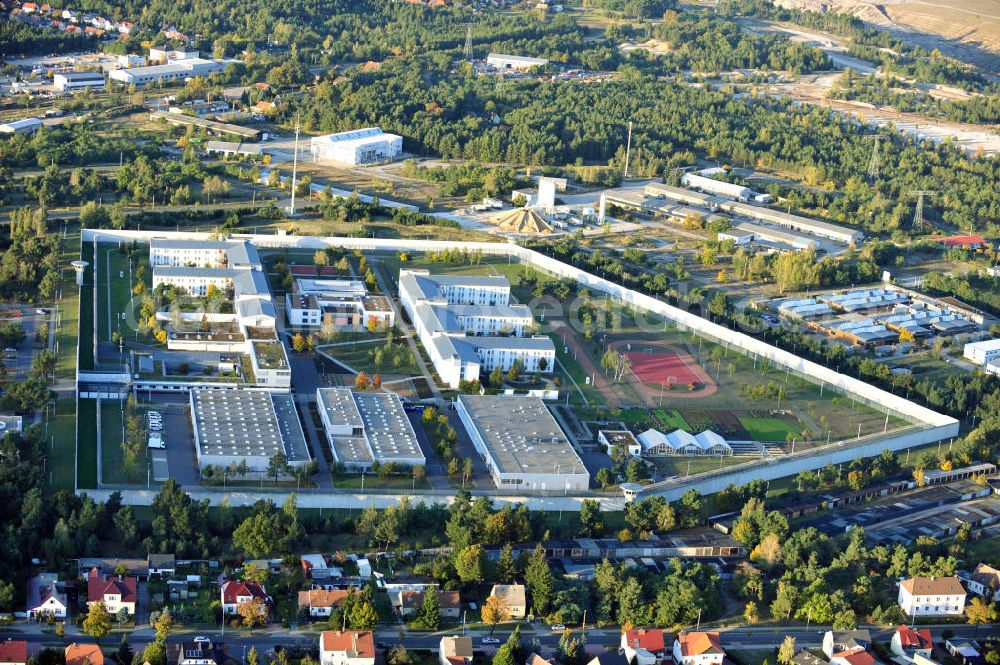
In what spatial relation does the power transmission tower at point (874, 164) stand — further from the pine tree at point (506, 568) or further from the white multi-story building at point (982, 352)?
the pine tree at point (506, 568)

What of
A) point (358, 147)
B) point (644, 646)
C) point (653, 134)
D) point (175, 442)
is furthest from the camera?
point (653, 134)

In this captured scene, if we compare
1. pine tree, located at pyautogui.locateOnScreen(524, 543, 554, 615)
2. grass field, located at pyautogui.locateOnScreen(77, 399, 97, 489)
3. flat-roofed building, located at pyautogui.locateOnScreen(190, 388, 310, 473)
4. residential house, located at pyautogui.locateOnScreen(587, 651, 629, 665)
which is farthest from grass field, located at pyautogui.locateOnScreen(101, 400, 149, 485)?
residential house, located at pyautogui.locateOnScreen(587, 651, 629, 665)

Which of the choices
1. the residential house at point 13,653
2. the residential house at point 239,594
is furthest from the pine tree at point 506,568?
the residential house at point 13,653

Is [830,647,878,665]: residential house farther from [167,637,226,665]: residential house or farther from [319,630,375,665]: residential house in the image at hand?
[167,637,226,665]: residential house

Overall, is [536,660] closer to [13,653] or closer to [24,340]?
[13,653]

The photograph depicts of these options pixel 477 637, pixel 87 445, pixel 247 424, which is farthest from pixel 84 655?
pixel 247 424

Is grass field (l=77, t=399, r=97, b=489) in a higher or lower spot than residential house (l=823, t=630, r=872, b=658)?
higher
